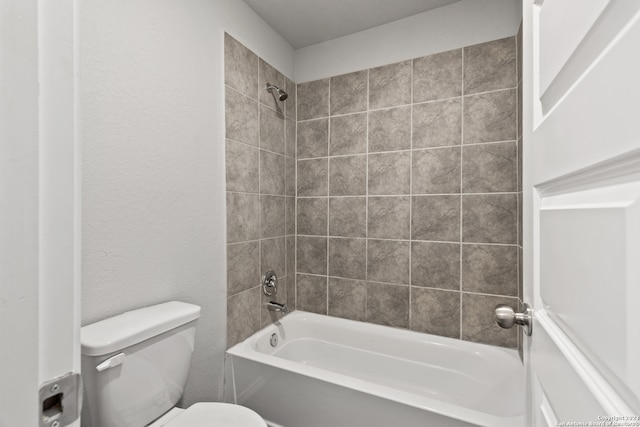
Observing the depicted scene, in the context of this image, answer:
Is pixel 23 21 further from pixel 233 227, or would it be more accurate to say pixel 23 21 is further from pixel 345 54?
pixel 345 54

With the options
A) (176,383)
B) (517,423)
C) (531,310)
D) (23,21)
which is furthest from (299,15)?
(517,423)

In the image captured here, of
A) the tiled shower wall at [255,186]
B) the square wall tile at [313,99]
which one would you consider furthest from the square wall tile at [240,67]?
the square wall tile at [313,99]

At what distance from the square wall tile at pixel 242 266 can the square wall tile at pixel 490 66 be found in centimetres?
160

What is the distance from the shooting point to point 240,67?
66.7 inches

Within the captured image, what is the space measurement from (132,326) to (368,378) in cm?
141

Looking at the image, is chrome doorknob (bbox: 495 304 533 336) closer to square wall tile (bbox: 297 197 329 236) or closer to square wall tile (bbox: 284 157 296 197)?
square wall tile (bbox: 297 197 329 236)

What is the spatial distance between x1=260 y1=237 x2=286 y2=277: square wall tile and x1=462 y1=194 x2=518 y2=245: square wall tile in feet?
3.91

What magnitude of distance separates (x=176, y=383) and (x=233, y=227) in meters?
0.78

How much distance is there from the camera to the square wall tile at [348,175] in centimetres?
202

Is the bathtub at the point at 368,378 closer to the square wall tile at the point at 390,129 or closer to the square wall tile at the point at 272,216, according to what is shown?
the square wall tile at the point at 272,216

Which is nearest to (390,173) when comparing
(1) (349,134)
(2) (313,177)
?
(1) (349,134)

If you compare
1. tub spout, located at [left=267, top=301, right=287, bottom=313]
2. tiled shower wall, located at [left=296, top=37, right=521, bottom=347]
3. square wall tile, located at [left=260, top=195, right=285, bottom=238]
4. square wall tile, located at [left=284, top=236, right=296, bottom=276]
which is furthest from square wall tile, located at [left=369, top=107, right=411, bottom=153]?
tub spout, located at [left=267, top=301, right=287, bottom=313]

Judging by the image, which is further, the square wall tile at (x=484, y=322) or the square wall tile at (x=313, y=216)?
the square wall tile at (x=313, y=216)

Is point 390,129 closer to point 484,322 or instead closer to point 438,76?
point 438,76
